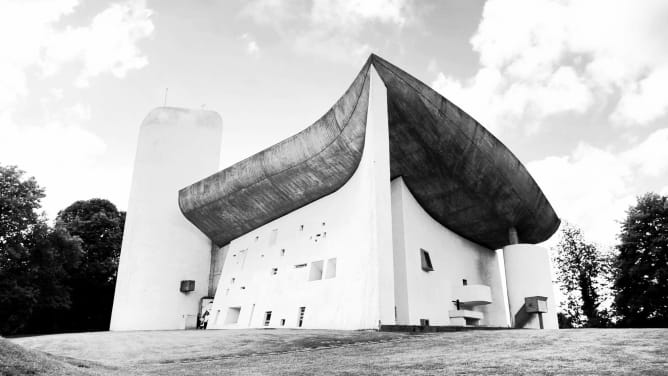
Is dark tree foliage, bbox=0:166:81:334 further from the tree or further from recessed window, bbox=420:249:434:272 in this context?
the tree

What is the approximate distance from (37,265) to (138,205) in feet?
18.0

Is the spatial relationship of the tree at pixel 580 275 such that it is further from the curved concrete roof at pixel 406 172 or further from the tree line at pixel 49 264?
the tree line at pixel 49 264

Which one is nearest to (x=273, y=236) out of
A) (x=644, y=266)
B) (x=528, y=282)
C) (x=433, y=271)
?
(x=433, y=271)

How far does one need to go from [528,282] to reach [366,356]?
15.7 meters

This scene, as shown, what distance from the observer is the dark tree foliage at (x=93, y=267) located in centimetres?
2917

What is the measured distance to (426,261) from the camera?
19.1m

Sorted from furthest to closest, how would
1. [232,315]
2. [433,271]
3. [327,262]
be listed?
[232,315] → [433,271] → [327,262]

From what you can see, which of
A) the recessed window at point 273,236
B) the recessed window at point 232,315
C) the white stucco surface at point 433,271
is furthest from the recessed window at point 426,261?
the recessed window at point 232,315

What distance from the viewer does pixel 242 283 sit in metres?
22.1

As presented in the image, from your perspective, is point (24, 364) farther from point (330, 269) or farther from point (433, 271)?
point (433, 271)

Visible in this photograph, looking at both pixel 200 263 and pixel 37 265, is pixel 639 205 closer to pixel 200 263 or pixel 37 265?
pixel 200 263

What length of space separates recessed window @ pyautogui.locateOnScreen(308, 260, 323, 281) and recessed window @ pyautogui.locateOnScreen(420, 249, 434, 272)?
418 cm

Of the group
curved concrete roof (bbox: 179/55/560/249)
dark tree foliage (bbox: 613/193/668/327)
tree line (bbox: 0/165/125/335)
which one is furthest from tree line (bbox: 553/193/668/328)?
tree line (bbox: 0/165/125/335)

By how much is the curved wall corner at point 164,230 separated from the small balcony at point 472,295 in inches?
534
